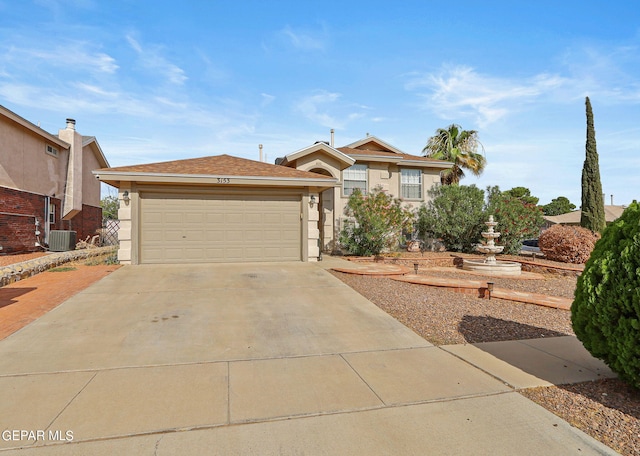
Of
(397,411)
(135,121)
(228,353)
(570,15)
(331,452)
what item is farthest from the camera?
(135,121)

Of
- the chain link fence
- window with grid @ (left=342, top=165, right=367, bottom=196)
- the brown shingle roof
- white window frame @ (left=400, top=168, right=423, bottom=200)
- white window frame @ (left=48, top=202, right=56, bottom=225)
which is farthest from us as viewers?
the chain link fence

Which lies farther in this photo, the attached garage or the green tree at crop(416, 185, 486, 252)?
the green tree at crop(416, 185, 486, 252)

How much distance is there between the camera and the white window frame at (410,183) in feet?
60.4

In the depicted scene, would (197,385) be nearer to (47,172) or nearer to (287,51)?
(287,51)

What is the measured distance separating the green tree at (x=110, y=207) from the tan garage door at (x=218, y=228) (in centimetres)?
2938

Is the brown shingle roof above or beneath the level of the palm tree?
beneath

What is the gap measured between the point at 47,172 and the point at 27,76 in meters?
6.23

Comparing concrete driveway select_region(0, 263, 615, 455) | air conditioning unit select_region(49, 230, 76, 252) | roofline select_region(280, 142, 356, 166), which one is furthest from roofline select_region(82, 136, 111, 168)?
concrete driveway select_region(0, 263, 615, 455)

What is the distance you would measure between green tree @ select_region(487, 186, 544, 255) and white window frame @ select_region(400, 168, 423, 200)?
3652 mm

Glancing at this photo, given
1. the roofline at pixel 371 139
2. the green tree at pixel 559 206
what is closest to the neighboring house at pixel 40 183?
the roofline at pixel 371 139

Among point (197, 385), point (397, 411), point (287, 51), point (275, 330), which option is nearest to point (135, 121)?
point (287, 51)

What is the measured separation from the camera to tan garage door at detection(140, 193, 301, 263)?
38.1ft

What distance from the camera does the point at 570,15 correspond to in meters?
9.90

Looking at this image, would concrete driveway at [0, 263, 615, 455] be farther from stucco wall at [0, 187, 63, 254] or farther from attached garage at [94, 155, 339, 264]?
stucco wall at [0, 187, 63, 254]
